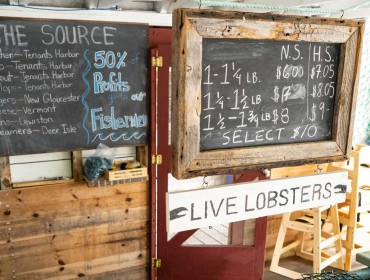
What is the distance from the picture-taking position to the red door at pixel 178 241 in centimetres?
377

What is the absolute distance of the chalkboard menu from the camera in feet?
10.8

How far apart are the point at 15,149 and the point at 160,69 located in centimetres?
145

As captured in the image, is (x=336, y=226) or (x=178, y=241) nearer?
(x=178, y=241)

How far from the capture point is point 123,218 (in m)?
3.95

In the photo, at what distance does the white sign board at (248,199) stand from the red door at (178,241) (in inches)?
75.0

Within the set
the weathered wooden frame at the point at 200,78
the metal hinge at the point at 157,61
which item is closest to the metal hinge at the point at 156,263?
the metal hinge at the point at 157,61

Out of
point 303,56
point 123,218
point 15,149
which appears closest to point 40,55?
point 15,149

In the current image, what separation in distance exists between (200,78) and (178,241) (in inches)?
110

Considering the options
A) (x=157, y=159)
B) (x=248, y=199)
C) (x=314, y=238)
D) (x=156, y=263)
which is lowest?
(x=156, y=263)

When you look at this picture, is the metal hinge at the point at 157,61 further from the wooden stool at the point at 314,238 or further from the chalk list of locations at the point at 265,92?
the wooden stool at the point at 314,238

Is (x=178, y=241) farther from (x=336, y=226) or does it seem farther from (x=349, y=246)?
→ (x=349, y=246)

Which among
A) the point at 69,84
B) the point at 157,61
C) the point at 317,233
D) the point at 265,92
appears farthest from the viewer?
the point at 317,233

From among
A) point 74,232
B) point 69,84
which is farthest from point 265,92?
point 74,232

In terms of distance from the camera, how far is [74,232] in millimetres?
3783
